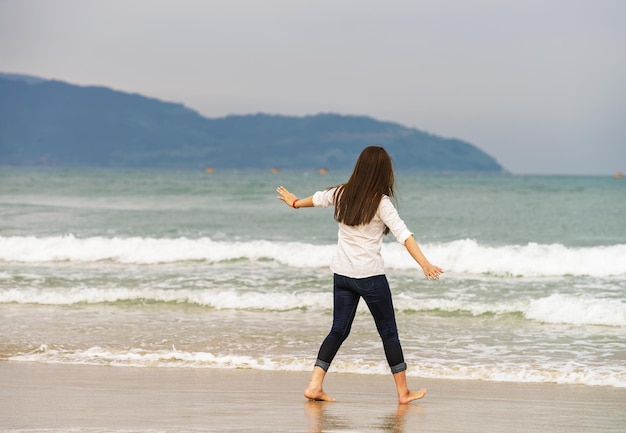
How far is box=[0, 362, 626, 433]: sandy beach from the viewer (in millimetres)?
5301

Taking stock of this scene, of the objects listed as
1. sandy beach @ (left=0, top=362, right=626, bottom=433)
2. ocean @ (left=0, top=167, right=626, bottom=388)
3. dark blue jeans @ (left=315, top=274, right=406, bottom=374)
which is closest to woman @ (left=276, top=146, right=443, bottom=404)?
dark blue jeans @ (left=315, top=274, right=406, bottom=374)

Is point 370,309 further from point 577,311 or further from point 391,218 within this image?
point 577,311

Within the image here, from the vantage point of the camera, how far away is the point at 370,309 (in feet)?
19.3

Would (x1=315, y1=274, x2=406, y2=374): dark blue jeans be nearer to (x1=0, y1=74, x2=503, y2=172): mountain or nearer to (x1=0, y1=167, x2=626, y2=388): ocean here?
(x1=0, y1=167, x2=626, y2=388): ocean

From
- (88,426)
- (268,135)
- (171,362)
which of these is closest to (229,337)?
(171,362)

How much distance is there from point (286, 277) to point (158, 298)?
2.83 metres

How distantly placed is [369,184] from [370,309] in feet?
2.92

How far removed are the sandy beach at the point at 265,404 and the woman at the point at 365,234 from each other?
0.64 meters

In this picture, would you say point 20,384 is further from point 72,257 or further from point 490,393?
point 72,257

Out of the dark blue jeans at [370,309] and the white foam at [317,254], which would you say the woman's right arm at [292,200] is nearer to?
the dark blue jeans at [370,309]

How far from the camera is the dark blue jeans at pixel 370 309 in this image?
574cm

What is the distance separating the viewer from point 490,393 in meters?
6.68

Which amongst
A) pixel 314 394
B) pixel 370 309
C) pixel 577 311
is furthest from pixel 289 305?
pixel 370 309

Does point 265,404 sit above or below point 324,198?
below
